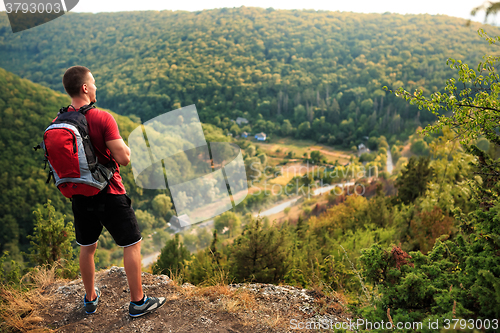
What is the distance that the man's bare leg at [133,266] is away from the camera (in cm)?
238

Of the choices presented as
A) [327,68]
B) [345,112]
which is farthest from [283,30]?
[345,112]

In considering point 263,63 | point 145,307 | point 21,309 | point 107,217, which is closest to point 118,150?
point 107,217

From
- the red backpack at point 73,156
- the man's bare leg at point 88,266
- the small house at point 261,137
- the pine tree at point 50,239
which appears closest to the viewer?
the red backpack at point 73,156

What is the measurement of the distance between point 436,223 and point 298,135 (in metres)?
78.7

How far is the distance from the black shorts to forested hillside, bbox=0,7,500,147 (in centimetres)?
7526

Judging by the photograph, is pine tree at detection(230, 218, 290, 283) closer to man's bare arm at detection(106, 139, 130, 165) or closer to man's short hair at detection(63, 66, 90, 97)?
man's bare arm at detection(106, 139, 130, 165)

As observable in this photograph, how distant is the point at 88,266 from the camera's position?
2537mm

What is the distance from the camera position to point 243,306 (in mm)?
2715

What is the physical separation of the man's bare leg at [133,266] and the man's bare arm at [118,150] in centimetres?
72

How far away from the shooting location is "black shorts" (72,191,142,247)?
2219 mm

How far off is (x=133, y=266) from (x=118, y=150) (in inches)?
38.1

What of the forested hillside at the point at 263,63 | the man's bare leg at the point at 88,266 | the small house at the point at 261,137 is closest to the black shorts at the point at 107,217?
the man's bare leg at the point at 88,266

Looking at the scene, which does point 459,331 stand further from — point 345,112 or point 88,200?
point 345,112

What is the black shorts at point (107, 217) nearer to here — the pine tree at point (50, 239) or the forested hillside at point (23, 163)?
the pine tree at point (50, 239)
